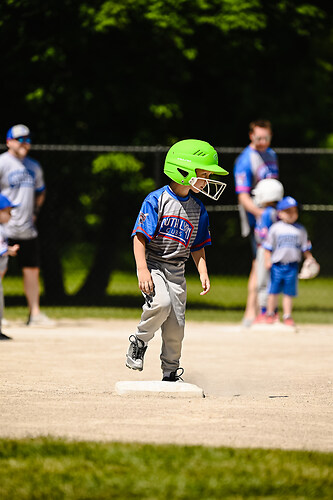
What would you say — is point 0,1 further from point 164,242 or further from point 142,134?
point 164,242

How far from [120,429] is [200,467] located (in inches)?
37.6

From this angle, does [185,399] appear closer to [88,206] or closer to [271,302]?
[271,302]

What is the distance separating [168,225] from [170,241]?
116mm

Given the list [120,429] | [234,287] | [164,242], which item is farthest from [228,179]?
[120,429]

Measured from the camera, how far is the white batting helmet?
10867 millimetres

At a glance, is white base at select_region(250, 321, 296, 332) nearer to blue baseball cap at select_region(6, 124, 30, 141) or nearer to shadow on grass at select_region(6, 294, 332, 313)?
blue baseball cap at select_region(6, 124, 30, 141)

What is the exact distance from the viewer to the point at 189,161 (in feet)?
20.5

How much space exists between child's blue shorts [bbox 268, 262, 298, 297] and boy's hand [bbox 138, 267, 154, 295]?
196 inches

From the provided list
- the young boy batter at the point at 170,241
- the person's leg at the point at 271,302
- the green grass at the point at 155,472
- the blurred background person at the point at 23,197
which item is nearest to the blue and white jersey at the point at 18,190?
the blurred background person at the point at 23,197

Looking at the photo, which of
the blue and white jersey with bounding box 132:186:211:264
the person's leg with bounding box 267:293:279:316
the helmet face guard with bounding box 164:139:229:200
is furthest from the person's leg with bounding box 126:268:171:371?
the person's leg with bounding box 267:293:279:316

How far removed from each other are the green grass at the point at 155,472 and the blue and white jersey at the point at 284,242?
21.8 ft

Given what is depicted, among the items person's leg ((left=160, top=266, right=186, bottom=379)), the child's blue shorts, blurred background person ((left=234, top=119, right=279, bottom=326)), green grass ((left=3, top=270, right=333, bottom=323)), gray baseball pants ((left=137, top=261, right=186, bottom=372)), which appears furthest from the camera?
green grass ((left=3, top=270, right=333, bottom=323))

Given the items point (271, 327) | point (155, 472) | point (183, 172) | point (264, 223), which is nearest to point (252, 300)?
point (271, 327)

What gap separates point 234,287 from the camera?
20.0 metres
